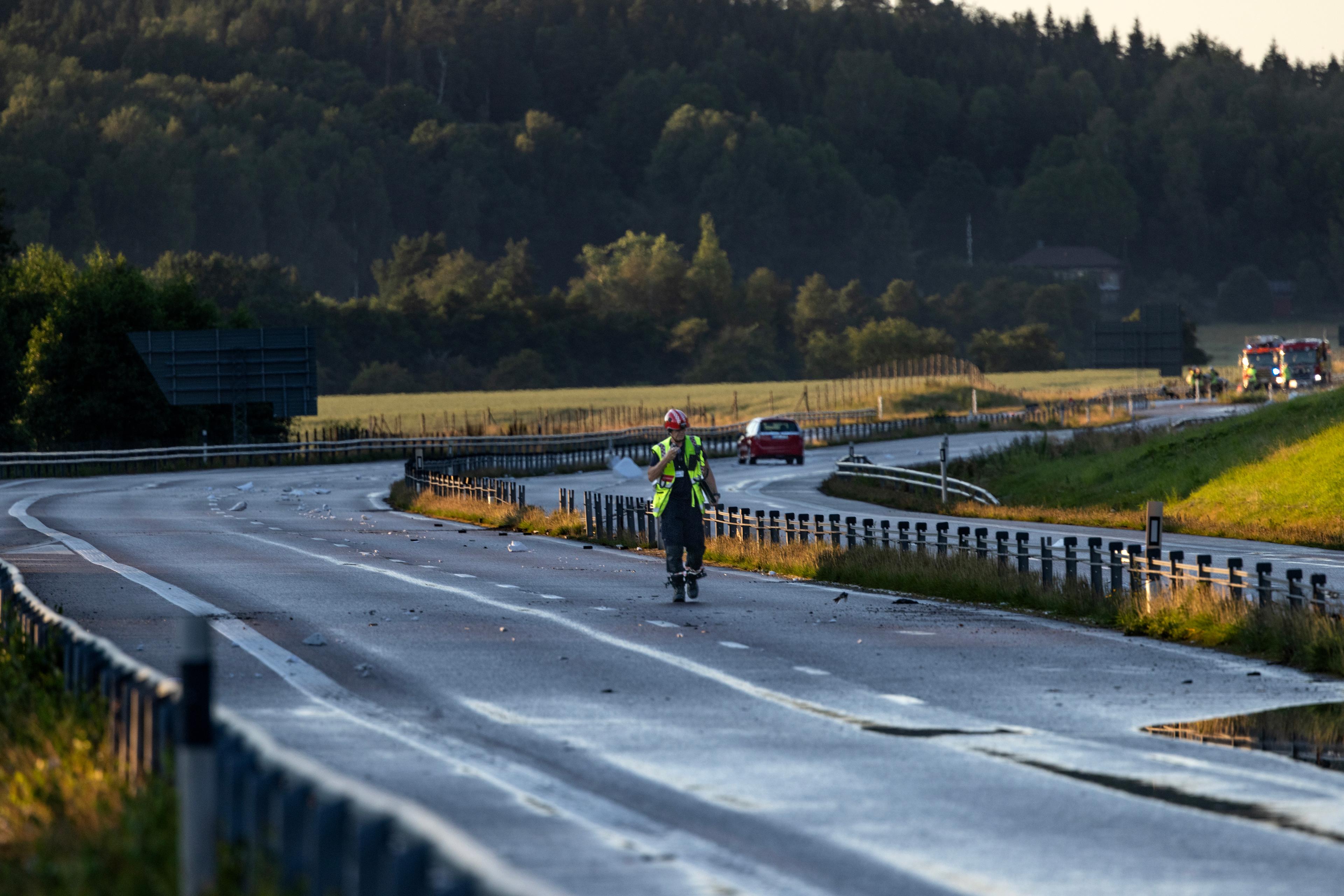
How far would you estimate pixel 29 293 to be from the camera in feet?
293

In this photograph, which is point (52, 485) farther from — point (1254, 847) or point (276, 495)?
point (1254, 847)

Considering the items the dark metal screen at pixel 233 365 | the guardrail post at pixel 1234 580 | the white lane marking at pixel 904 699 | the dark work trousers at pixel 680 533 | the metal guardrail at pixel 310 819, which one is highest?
the dark metal screen at pixel 233 365

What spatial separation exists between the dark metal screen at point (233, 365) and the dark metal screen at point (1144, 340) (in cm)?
3731

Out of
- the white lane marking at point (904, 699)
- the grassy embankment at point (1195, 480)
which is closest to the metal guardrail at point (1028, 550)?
the white lane marking at point (904, 699)

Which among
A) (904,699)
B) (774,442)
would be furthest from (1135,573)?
(774,442)

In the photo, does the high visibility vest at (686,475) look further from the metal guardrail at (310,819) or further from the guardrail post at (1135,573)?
the metal guardrail at (310,819)

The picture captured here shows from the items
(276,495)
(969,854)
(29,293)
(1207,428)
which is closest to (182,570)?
(969,854)

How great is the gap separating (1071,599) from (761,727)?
8.42 m

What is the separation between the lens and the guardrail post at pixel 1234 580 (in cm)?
1661

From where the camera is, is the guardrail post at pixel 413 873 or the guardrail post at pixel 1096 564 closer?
the guardrail post at pixel 413 873

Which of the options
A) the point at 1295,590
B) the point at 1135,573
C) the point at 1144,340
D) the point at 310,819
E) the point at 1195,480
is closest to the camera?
the point at 310,819

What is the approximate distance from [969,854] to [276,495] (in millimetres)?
45164

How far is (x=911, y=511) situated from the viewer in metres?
44.5

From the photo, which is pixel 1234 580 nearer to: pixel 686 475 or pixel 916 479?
pixel 686 475
